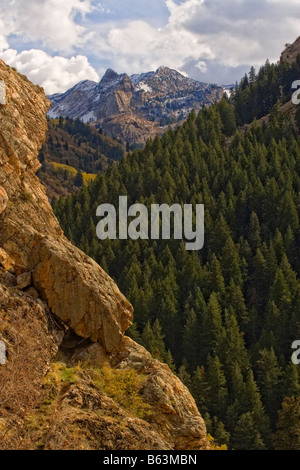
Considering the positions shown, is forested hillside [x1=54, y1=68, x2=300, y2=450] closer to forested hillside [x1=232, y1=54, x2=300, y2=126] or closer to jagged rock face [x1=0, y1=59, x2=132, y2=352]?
forested hillside [x1=232, y1=54, x2=300, y2=126]

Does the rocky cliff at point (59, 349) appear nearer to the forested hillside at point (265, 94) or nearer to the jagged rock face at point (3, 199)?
the jagged rock face at point (3, 199)

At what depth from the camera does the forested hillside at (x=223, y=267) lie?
68.9m

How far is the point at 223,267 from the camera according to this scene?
337 ft

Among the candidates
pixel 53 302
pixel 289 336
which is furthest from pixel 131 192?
pixel 53 302

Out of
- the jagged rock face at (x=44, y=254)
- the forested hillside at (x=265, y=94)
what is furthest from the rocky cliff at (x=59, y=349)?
the forested hillside at (x=265, y=94)

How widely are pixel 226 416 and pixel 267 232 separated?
59.1m

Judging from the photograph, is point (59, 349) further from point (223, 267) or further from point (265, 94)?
point (265, 94)

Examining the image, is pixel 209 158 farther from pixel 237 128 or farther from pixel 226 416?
pixel 226 416

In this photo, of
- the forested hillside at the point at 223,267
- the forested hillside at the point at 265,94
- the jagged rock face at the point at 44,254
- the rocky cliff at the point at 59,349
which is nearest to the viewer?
the rocky cliff at the point at 59,349

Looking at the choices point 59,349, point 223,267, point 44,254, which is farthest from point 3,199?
point 223,267

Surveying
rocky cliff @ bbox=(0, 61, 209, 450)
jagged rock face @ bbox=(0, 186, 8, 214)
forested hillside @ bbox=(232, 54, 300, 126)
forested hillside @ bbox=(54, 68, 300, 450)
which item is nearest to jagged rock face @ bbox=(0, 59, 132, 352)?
rocky cliff @ bbox=(0, 61, 209, 450)

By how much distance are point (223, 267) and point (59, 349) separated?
81650 millimetres

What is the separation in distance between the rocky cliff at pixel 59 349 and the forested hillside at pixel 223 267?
41.2 meters
